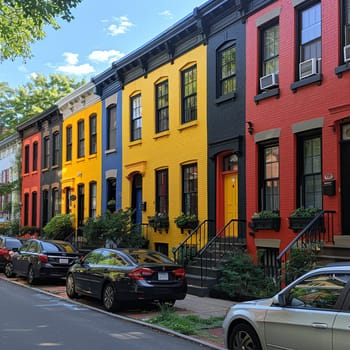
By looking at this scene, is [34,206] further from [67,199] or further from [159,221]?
[159,221]

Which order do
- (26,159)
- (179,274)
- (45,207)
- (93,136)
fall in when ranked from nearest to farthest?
(179,274) < (93,136) < (45,207) < (26,159)

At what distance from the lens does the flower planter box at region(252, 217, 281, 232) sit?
45.2 ft

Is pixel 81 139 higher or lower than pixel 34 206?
higher

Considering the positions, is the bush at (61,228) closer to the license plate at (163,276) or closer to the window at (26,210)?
the window at (26,210)

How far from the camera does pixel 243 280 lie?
43.1ft

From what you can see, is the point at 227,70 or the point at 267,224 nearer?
the point at 267,224

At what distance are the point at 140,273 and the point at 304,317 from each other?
5.74 meters

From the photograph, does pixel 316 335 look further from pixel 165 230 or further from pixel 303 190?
pixel 165 230

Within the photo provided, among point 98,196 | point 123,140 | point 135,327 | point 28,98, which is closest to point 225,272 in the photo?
point 135,327

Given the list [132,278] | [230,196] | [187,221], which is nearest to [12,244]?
[187,221]

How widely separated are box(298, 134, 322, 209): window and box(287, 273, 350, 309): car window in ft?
23.0

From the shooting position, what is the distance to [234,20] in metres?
16.1

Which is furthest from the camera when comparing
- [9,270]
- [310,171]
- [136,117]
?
[136,117]

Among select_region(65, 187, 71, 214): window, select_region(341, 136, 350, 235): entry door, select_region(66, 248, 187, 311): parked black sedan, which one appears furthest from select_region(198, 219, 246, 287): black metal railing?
select_region(65, 187, 71, 214): window
